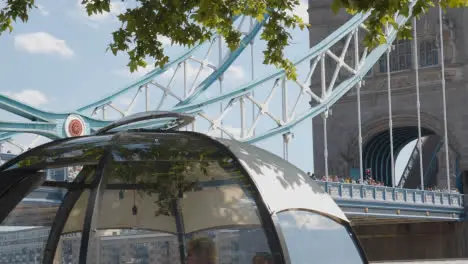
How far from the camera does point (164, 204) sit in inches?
227

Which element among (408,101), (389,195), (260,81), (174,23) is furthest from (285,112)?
(174,23)

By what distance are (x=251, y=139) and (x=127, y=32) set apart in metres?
28.2

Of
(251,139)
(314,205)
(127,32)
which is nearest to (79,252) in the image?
(314,205)

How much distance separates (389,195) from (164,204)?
37.3 metres

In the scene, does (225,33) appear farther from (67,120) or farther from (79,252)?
(67,120)

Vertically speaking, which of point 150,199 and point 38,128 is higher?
point 38,128

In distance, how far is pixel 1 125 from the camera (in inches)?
1017

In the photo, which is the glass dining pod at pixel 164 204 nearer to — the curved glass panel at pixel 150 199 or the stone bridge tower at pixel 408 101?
the curved glass panel at pixel 150 199

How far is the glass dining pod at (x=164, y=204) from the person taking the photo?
520 centimetres

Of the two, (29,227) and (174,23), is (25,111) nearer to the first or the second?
(174,23)

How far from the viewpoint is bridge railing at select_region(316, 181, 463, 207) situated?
3803cm

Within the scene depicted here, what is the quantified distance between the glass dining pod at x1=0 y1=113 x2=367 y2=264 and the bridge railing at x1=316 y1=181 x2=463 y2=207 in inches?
1175

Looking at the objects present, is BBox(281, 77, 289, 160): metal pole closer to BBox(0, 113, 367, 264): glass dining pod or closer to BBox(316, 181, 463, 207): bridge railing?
BBox(316, 181, 463, 207): bridge railing

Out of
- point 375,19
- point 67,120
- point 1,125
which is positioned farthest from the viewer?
point 67,120
